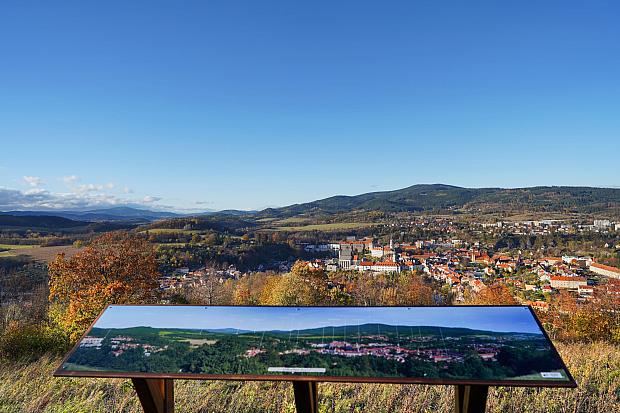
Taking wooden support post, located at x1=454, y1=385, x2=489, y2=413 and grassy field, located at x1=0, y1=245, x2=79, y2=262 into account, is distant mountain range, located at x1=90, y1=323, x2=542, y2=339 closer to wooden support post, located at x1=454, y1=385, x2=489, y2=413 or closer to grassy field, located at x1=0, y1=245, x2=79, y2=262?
wooden support post, located at x1=454, y1=385, x2=489, y2=413

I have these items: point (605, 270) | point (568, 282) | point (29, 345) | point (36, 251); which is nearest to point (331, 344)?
point (29, 345)

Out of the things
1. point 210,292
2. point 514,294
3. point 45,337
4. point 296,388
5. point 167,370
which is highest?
point 167,370

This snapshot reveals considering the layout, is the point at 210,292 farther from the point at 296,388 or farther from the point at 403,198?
the point at 403,198

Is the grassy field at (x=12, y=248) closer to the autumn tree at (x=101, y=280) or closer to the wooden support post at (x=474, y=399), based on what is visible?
the autumn tree at (x=101, y=280)

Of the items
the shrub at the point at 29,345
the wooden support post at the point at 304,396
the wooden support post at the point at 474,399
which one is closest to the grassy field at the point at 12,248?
the shrub at the point at 29,345

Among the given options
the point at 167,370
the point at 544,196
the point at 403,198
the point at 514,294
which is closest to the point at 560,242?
the point at 514,294

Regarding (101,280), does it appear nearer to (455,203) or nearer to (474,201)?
(455,203)

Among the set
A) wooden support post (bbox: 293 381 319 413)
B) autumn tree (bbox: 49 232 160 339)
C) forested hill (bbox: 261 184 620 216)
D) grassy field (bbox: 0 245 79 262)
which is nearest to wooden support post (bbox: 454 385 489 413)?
wooden support post (bbox: 293 381 319 413)
